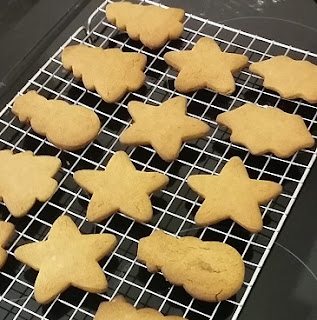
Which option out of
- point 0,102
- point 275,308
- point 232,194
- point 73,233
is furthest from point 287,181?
point 0,102

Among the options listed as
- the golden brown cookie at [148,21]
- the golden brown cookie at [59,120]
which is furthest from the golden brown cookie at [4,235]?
the golden brown cookie at [148,21]

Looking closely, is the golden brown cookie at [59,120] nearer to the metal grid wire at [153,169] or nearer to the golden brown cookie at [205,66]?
the metal grid wire at [153,169]

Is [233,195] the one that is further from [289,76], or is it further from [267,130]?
[289,76]

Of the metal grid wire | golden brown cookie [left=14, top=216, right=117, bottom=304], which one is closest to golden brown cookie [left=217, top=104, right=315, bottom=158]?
the metal grid wire

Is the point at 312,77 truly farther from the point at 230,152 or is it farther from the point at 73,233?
the point at 73,233

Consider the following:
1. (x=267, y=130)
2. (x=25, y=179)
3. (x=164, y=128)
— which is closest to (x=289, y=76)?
(x=267, y=130)

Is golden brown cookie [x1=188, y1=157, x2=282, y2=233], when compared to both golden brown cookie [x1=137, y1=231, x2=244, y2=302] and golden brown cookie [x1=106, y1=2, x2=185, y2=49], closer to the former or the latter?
golden brown cookie [x1=137, y1=231, x2=244, y2=302]
